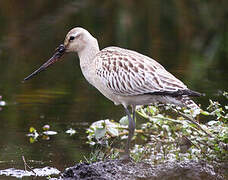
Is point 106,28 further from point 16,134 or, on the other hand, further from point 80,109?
point 16,134

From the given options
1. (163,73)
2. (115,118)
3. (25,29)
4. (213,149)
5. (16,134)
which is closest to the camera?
(213,149)

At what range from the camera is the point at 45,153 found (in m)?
7.12

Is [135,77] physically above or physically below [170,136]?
above

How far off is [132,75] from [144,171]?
57.5 inches

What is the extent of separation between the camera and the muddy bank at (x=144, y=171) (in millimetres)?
5648

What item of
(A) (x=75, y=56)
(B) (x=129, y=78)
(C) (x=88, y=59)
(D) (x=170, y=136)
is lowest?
(D) (x=170, y=136)

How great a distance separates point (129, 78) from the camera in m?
6.98

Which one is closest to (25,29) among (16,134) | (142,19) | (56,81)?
(142,19)

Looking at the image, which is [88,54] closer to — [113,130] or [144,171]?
[113,130]

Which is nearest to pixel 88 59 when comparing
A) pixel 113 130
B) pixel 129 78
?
pixel 129 78

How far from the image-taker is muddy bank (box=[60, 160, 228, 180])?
18.5 feet

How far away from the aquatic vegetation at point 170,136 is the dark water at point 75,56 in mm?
353

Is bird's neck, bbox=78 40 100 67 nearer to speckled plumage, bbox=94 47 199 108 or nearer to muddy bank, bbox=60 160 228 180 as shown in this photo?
speckled plumage, bbox=94 47 199 108

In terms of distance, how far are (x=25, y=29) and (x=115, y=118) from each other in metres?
7.12
